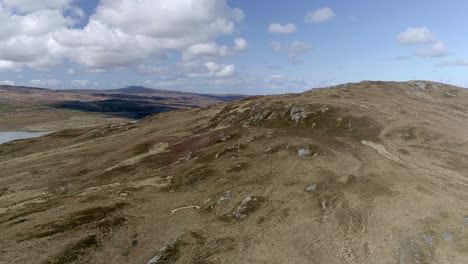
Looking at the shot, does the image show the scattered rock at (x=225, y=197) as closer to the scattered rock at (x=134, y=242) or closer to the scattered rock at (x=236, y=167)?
the scattered rock at (x=236, y=167)

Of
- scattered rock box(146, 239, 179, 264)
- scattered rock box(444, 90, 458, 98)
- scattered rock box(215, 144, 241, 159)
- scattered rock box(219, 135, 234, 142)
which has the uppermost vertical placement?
scattered rock box(444, 90, 458, 98)

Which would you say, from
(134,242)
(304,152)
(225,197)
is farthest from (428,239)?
(134,242)

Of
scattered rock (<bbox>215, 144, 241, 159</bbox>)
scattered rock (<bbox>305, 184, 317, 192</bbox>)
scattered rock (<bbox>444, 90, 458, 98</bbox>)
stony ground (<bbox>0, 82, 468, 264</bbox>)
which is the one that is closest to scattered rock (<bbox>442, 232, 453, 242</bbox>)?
stony ground (<bbox>0, 82, 468, 264</bbox>)

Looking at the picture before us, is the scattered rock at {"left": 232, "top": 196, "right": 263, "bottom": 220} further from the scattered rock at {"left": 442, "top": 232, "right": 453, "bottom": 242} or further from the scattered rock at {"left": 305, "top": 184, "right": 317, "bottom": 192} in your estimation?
the scattered rock at {"left": 442, "top": 232, "right": 453, "bottom": 242}

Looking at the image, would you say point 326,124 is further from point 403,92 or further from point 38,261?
point 403,92

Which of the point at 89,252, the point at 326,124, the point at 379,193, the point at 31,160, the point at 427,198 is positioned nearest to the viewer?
the point at 89,252

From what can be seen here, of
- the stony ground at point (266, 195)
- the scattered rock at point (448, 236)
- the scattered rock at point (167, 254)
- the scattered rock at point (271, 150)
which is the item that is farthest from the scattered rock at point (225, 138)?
the scattered rock at point (448, 236)

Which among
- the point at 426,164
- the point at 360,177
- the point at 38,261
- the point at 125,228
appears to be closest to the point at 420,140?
the point at 426,164

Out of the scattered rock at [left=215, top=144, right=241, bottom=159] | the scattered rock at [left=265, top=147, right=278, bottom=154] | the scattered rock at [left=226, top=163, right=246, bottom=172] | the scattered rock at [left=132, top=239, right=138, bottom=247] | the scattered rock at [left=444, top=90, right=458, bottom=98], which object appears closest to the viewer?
the scattered rock at [left=132, top=239, right=138, bottom=247]
